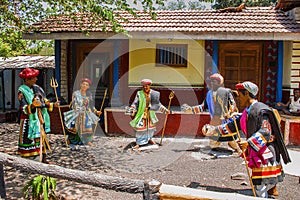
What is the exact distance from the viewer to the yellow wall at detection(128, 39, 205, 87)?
10297 mm

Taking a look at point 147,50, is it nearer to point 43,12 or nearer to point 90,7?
point 43,12

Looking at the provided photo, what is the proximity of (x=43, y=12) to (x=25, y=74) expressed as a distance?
3439mm

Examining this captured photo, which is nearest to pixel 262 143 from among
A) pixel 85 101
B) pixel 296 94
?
pixel 85 101

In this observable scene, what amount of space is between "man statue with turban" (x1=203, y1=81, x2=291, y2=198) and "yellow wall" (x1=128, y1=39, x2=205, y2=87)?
586cm

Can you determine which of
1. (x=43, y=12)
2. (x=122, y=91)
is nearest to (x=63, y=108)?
(x=122, y=91)

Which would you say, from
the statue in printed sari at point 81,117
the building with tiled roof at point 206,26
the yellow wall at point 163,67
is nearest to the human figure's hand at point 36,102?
the statue in printed sari at point 81,117

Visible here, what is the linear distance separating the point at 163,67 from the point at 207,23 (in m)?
1.86

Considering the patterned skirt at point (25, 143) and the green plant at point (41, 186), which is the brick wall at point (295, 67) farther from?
the green plant at point (41, 186)

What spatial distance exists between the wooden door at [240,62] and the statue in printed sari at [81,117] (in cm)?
426

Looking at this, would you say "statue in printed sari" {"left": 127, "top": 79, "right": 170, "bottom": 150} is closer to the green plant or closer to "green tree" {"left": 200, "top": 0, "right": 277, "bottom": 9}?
the green plant

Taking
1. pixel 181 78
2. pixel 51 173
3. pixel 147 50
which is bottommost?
pixel 51 173

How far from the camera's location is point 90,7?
6609mm

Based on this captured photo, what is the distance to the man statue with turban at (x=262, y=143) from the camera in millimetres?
4180

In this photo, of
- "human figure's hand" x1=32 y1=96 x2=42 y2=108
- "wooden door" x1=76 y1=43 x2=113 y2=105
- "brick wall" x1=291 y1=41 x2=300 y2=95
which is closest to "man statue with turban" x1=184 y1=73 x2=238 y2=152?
"human figure's hand" x1=32 y1=96 x2=42 y2=108
